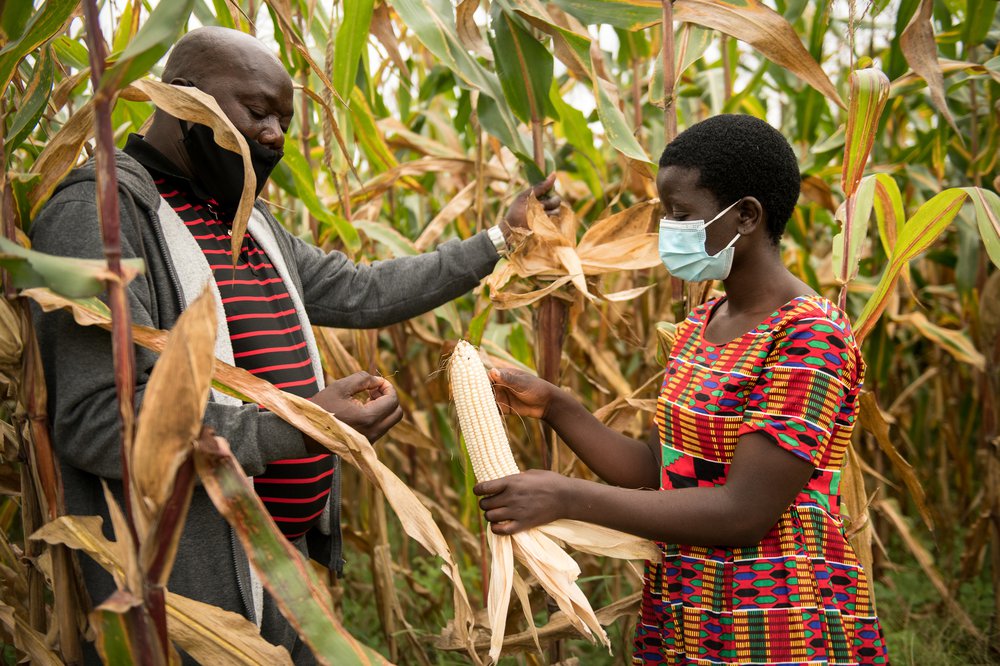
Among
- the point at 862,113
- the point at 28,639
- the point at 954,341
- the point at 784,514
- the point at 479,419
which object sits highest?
the point at 862,113

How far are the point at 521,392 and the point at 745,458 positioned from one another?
21.8 inches

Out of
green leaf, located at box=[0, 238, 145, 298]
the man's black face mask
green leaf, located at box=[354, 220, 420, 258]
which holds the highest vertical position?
green leaf, located at box=[0, 238, 145, 298]

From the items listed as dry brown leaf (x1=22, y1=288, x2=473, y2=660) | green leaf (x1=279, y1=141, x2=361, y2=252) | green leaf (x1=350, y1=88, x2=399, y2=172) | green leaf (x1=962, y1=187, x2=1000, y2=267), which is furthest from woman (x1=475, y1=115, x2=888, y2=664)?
green leaf (x1=350, y1=88, x2=399, y2=172)

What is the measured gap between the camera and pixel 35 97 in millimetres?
1525

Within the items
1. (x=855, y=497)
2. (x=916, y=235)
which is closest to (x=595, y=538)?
(x=855, y=497)

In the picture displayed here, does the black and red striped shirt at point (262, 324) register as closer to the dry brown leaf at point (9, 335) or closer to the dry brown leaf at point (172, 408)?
the dry brown leaf at point (9, 335)

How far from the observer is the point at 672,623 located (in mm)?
1666

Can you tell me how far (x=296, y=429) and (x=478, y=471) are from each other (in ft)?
1.23

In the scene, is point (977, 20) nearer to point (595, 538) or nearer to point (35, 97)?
point (595, 538)

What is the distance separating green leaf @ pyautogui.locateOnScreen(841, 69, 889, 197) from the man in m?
1.19

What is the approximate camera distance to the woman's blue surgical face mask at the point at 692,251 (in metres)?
1.61

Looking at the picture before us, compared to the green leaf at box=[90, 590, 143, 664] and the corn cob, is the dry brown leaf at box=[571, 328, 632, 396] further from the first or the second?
the green leaf at box=[90, 590, 143, 664]

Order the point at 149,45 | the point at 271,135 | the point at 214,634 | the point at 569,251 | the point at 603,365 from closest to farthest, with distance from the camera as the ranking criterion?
the point at 149,45 → the point at 214,634 → the point at 271,135 → the point at 569,251 → the point at 603,365

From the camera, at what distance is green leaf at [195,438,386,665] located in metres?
1.16
